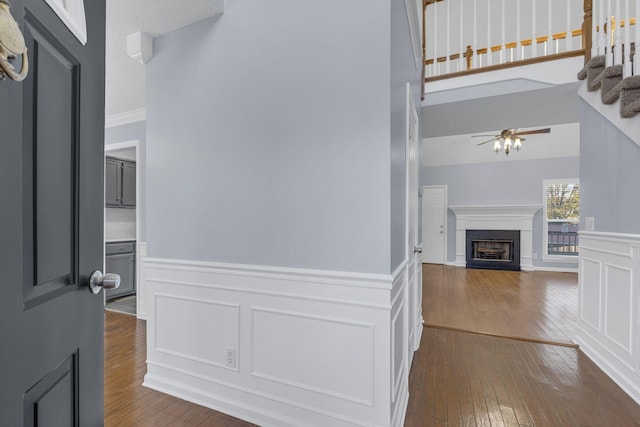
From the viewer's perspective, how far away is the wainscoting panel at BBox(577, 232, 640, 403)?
2104 millimetres

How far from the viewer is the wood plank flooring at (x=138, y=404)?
179cm

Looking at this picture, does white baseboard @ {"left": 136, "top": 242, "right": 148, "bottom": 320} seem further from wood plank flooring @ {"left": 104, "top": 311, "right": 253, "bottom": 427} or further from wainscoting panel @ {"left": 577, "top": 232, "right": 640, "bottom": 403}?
wainscoting panel @ {"left": 577, "top": 232, "right": 640, "bottom": 403}

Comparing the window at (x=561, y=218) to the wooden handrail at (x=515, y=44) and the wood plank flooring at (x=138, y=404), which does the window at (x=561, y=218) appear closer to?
the wooden handrail at (x=515, y=44)

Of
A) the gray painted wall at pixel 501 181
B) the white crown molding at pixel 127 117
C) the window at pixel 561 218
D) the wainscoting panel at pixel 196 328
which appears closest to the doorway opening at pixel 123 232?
the white crown molding at pixel 127 117

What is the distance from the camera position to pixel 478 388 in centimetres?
214

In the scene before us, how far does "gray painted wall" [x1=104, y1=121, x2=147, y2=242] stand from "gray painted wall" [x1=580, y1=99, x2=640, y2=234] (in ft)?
14.8

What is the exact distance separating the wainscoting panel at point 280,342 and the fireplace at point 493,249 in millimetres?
6094

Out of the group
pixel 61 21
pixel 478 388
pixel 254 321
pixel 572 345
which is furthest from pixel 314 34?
pixel 572 345

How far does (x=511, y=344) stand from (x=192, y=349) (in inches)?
108

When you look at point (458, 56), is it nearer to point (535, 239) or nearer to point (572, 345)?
point (572, 345)

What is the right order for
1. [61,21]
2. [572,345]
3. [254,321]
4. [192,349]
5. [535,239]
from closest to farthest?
1. [61,21]
2. [254,321]
3. [192,349]
4. [572,345]
5. [535,239]

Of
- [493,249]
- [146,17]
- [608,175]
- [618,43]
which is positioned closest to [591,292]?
[608,175]

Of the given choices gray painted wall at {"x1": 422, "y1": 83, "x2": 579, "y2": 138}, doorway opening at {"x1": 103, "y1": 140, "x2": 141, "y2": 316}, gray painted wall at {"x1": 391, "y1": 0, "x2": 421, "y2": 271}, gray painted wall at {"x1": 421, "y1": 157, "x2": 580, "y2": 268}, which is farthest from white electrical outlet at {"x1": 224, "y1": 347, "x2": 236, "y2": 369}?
gray painted wall at {"x1": 421, "y1": 157, "x2": 580, "y2": 268}

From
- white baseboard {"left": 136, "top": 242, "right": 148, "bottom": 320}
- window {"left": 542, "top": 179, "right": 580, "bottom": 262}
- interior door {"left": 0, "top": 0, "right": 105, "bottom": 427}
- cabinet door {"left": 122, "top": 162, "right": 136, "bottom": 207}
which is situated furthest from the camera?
window {"left": 542, "top": 179, "right": 580, "bottom": 262}
